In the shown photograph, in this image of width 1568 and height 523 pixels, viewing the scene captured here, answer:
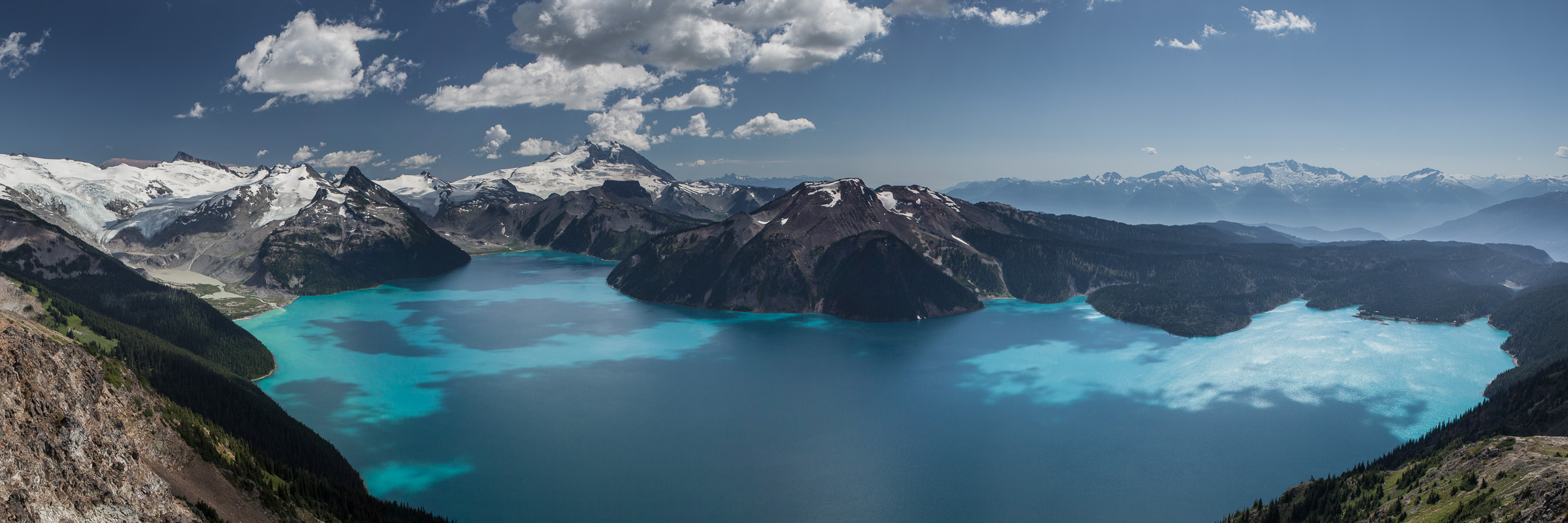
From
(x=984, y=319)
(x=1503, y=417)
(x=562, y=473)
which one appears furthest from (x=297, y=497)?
(x=984, y=319)

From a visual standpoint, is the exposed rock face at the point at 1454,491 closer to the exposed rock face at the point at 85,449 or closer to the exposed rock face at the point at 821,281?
the exposed rock face at the point at 85,449

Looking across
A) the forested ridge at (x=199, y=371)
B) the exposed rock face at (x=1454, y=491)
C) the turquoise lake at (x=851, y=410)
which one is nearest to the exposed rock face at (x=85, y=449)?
the forested ridge at (x=199, y=371)

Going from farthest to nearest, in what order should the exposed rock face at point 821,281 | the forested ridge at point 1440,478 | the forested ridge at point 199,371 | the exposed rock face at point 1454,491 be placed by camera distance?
the exposed rock face at point 821,281, the forested ridge at point 199,371, the forested ridge at point 1440,478, the exposed rock face at point 1454,491

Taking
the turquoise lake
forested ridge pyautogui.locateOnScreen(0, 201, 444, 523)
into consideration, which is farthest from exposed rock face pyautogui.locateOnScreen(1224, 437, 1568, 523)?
forested ridge pyautogui.locateOnScreen(0, 201, 444, 523)

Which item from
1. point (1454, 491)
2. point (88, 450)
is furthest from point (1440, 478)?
point (88, 450)

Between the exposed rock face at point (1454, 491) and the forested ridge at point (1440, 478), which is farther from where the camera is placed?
the forested ridge at point (1440, 478)

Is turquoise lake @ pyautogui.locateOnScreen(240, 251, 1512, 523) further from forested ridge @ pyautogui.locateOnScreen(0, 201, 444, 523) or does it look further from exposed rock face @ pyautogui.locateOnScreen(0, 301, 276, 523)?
exposed rock face @ pyautogui.locateOnScreen(0, 301, 276, 523)

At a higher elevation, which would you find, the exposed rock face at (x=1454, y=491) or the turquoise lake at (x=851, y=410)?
the exposed rock face at (x=1454, y=491)
